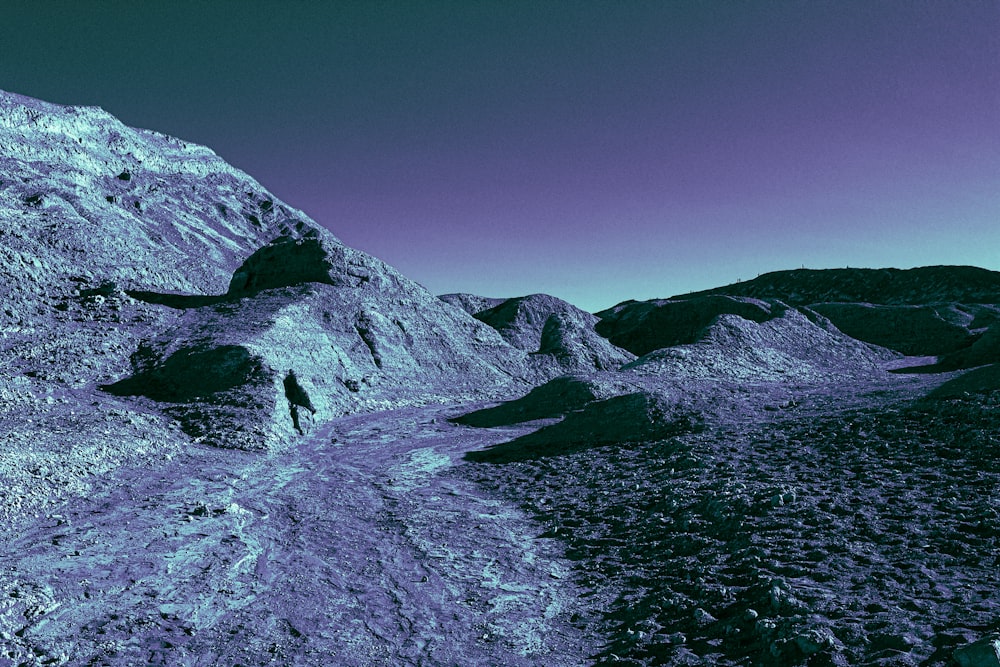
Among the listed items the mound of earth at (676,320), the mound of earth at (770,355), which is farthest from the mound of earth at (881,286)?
the mound of earth at (770,355)

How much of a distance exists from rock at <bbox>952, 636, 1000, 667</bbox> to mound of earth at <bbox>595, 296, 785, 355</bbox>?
42797 mm

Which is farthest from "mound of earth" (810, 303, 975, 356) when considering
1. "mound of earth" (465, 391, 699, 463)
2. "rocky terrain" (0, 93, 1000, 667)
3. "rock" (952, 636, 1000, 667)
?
"rock" (952, 636, 1000, 667)

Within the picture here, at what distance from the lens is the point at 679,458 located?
14.0 meters

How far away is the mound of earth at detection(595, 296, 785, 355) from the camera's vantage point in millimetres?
46688

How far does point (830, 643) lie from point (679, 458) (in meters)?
8.50

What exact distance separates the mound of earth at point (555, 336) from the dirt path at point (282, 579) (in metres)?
24.7

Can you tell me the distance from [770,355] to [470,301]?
41.8 metres

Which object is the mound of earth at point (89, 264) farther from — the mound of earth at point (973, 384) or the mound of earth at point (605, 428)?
the mound of earth at point (973, 384)

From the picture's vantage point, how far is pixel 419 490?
1374cm

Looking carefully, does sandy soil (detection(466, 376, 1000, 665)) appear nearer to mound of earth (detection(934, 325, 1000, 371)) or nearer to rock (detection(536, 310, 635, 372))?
mound of earth (detection(934, 325, 1000, 371))

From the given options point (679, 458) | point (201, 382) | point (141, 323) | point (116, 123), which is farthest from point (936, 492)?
point (116, 123)

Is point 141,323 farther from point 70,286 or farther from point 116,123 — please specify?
point 116,123

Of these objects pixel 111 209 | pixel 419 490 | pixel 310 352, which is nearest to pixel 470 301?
pixel 111 209

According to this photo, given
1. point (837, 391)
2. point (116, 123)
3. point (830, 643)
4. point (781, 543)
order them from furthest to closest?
point (116, 123), point (837, 391), point (781, 543), point (830, 643)
